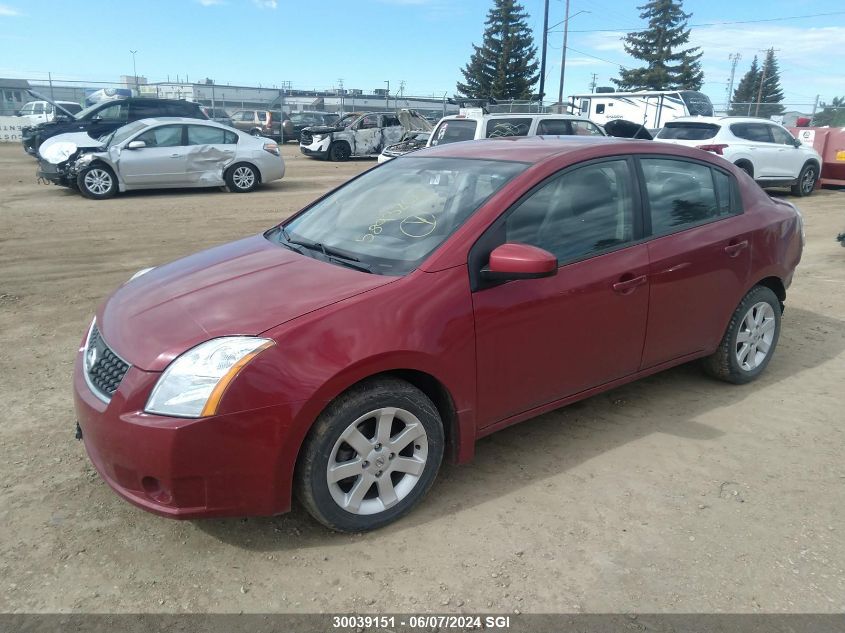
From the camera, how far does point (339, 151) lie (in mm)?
22328

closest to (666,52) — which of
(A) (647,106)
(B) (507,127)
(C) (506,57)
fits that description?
(C) (506,57)

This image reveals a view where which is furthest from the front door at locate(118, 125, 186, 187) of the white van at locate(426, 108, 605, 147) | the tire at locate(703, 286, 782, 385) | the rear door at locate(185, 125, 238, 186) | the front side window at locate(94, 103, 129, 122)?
the tire at locate(703, 286, 782, 385)

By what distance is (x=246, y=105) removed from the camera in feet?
139

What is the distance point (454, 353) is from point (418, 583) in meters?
0.96

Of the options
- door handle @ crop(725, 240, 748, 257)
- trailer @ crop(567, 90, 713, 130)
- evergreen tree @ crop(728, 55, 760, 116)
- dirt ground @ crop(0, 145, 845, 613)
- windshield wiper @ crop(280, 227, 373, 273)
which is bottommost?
dirt ground @ crop(0, 145, 845, 613)

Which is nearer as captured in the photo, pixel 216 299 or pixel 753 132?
pixel 216 299

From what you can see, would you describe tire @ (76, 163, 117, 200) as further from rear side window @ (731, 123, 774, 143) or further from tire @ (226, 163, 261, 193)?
rear side window @ (731, 123, 774, 143)

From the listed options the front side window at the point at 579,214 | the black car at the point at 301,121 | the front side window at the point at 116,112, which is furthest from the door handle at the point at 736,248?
the black car at the point at 301,121

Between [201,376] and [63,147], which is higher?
[63,147]

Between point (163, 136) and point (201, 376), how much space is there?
1166cm


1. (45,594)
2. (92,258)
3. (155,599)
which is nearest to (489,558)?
(155,599)

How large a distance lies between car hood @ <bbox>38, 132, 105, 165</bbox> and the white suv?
11660mm

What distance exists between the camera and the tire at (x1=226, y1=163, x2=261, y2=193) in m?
13.9

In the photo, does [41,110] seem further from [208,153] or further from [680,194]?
[680,194]
